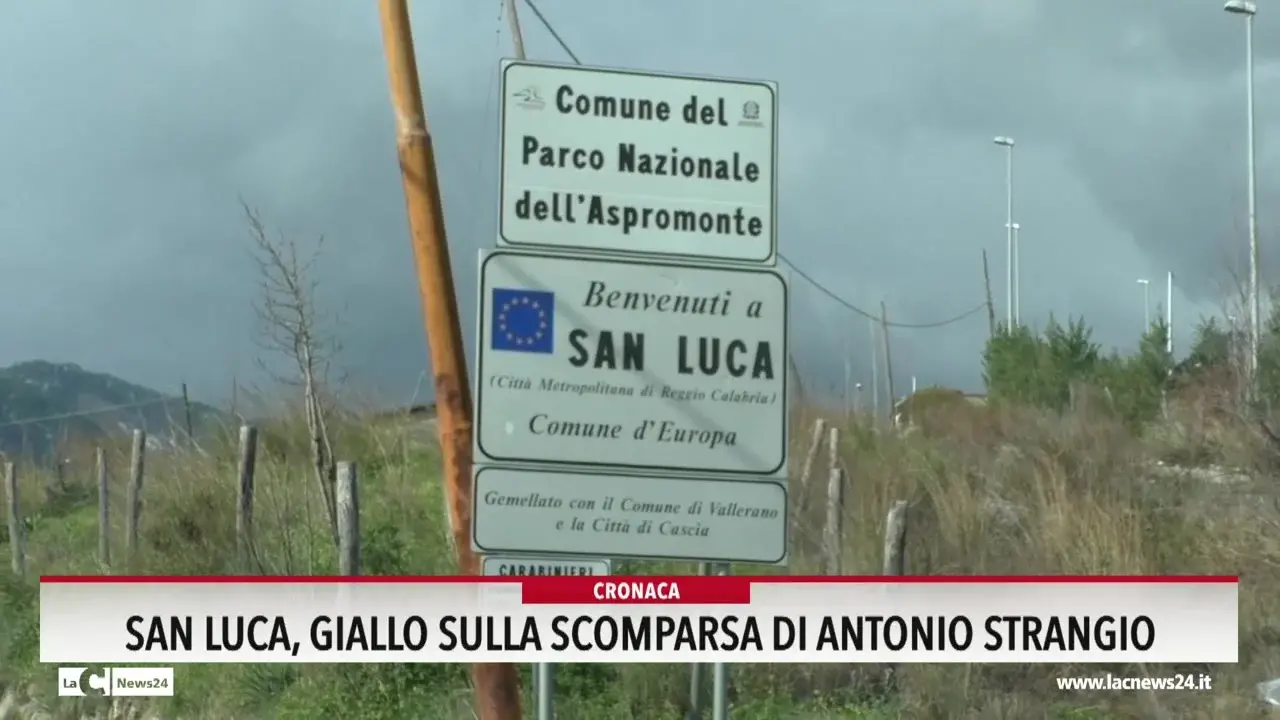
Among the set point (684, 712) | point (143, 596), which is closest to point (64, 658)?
point (143, 596)

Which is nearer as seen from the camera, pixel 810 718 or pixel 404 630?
pixel 404 630

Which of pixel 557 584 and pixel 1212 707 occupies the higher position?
pixel 557 584

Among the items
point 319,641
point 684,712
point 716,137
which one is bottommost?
point 684,712

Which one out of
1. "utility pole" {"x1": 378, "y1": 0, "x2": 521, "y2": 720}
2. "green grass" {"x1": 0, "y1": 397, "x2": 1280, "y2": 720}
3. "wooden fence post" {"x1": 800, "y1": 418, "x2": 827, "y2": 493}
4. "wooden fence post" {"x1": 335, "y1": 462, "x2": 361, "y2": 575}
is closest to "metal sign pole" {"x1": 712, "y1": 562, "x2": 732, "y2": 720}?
"utility pole" {"x1": 378, "y1": 0, "x2": 521, "y2": 720}

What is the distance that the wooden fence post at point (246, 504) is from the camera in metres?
11.9

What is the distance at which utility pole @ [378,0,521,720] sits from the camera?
21.4 feet

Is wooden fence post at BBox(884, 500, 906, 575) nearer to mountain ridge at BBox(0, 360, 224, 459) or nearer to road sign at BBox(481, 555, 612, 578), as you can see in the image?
road sign at BBox(481, 555, 612, 578)

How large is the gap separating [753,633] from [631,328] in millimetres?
1743

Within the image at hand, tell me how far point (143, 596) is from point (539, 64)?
332cm

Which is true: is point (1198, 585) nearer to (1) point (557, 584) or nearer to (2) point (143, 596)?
(1) point (557, 584)

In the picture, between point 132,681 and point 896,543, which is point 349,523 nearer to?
point 132,681

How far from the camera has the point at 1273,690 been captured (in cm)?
866

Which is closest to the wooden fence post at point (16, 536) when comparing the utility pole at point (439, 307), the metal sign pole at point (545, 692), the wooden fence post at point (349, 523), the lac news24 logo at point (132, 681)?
the wooden fence post at point (349, 523)

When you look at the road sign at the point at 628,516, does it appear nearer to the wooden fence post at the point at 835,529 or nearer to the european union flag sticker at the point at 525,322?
the european union flag sticker at the point at 525,322
